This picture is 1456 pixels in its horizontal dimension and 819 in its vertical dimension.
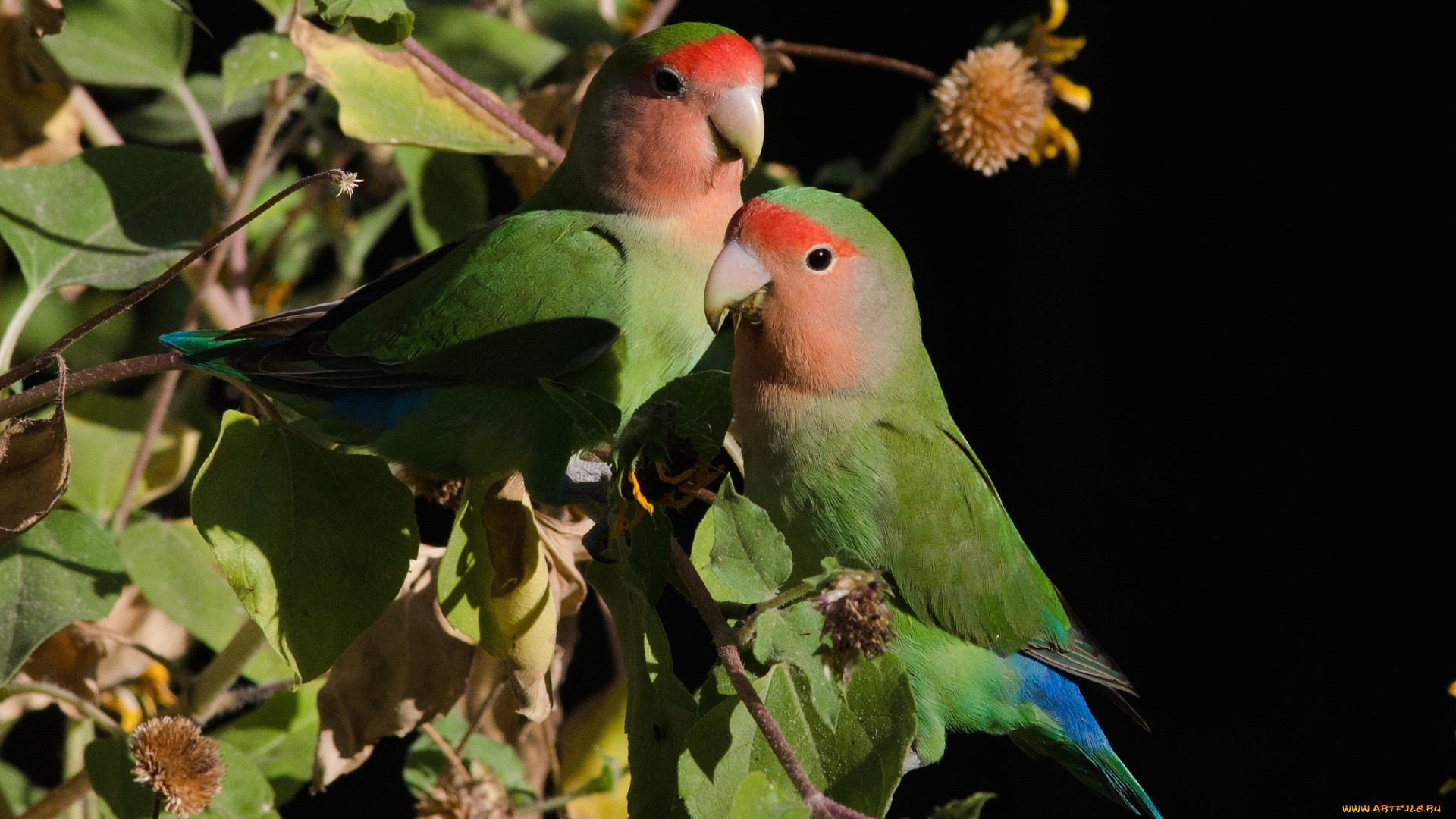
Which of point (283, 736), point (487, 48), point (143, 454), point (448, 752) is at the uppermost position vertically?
point (487, 48)

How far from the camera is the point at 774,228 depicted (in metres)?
1.16

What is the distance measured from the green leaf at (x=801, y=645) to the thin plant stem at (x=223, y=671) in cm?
58

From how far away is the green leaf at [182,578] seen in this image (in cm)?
132

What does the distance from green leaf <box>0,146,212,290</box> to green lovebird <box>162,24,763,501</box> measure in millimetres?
107

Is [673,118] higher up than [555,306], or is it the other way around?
[673,118]

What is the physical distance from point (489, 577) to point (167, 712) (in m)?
0.49

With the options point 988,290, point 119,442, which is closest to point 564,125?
point 119,442

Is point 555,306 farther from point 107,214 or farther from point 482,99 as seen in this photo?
point 107,214

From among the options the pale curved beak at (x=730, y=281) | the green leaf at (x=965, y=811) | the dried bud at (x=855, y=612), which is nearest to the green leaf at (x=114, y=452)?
the pale curved beak at (x=730, y=281)

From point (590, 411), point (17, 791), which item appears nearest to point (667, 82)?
point (590, 411)

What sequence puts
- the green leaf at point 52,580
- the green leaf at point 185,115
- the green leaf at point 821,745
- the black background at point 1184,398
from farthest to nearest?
the black background at point 1184,398, the green leaf at point 185,115, the green leaf at point 52,580, the green leaf at point 821,745

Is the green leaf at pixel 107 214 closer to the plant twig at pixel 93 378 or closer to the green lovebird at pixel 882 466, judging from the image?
the plant twig at pixel 93 378

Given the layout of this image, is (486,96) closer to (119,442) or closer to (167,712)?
(119,442)

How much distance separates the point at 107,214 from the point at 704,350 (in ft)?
2.10
